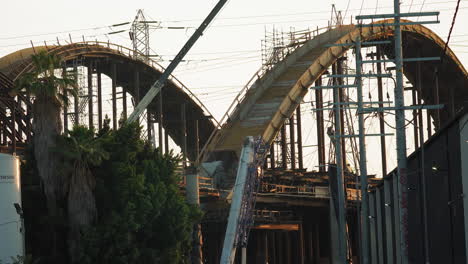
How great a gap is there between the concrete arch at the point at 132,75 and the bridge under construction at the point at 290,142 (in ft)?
0.47

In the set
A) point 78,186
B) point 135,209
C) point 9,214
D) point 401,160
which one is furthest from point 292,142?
point 401,160

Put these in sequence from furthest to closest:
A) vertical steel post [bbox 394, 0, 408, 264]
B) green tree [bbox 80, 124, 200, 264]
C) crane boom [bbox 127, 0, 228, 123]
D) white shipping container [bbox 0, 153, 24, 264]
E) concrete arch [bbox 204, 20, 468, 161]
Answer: concrete arch [bbox 204, 20, 468, 161] → crane boom [bbox 127, 0, 228, 123] → green tree [bbox 80, 124, 200, 264] → white shipping container [bbox 0, 153, 24, 264] → vertical steel post [bbox 394, 0, 408, 264]

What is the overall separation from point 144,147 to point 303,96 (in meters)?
34.2

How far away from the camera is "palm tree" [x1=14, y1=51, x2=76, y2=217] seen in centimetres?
5709

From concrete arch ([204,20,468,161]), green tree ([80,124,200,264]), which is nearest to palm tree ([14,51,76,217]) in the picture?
green tree ([80,124,200,264])

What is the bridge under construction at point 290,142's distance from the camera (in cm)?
5877

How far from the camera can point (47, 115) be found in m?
57.5

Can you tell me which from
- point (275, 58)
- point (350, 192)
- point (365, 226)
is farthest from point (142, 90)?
point (365, 226)

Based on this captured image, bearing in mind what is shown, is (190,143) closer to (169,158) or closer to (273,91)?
(273,91)

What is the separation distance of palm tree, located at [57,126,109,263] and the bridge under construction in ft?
11.0

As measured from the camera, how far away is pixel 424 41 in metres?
114

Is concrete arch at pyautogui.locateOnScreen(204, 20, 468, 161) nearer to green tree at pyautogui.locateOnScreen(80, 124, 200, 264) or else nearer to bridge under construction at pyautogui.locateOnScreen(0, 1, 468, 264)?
bridge under construction at pyautogui.locateOnScreen(0, 1, 468, 264)

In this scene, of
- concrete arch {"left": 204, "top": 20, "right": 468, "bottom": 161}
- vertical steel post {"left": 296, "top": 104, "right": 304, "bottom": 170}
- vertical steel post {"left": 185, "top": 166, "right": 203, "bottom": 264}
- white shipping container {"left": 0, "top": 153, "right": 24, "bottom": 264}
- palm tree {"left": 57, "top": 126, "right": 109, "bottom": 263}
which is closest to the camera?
white shipping container {"left": 0, "top": 153, "right": 24, "bottom": 264}

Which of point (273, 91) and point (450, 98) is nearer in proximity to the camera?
point (273, 91)
